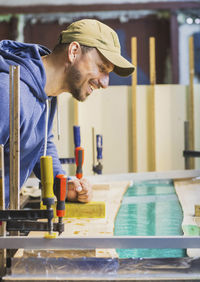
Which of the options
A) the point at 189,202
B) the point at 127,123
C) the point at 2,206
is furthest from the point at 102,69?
the point at 127,123

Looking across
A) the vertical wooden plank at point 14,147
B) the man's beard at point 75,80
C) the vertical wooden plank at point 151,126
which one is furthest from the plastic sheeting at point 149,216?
the vertical wooden plank at point 151,126

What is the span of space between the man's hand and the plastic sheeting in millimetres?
161

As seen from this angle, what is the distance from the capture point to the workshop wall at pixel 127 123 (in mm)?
3891

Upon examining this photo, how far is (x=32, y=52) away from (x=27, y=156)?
35 centimetres

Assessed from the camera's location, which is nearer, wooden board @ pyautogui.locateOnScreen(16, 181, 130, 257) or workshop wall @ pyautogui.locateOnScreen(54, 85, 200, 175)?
wooden board @ pyautogui.locateOnScreen(16, 181, 130, 257)

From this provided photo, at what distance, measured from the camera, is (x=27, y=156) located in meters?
1.51

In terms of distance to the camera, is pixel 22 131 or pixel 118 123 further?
pixel 118 123

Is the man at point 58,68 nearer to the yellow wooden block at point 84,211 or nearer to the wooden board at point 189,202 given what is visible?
the yellow wooden block at point 84,211

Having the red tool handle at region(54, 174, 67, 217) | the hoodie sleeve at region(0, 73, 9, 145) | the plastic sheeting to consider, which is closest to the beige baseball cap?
the hoodie sleeve at region(0, 73, 9, 145)

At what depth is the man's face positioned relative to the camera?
1456 millimetres

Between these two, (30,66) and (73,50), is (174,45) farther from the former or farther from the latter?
(30,66)

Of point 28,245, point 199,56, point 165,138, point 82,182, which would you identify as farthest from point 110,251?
point 199,56

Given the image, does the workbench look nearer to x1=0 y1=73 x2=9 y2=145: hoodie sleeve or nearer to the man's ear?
x1=0 y1=73 x2=9 y2=145: hoodie sleeve

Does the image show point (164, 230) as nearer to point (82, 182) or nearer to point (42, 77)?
point (82, 182)
